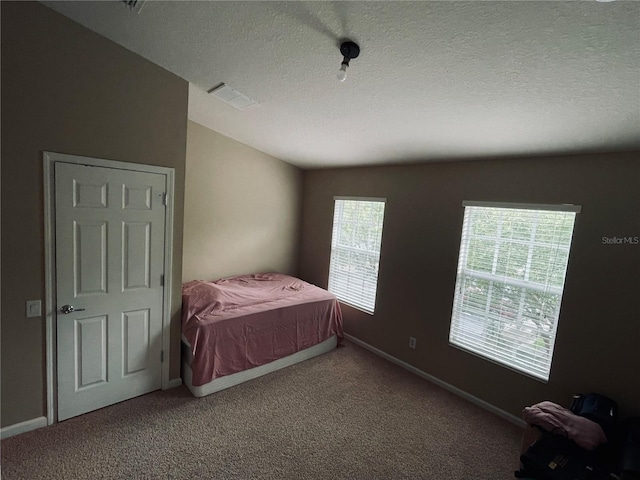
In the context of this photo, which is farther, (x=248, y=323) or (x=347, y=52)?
(x=248, y=323)

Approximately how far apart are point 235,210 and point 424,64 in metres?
3.08

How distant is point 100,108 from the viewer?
7.39 ft

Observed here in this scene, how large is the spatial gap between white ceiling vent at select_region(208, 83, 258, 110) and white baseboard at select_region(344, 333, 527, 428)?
10.4 feet

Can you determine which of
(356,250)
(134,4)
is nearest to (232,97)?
(134,4)

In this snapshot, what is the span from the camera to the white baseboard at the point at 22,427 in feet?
6.87

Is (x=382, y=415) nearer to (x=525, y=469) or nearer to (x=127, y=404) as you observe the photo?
(x=525, y=469)

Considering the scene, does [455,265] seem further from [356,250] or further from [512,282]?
[356,250]

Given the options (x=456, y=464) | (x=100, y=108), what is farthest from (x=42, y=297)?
(x=456, y=464)

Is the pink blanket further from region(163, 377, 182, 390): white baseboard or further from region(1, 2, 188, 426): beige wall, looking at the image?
region(1, 2, 188, 426): beige wall

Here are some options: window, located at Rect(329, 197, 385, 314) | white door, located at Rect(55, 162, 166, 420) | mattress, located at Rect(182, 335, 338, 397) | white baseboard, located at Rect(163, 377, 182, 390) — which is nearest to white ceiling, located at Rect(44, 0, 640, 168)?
white door, located at Rect(55, 162, 166, 420)

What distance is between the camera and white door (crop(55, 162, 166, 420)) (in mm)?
2229

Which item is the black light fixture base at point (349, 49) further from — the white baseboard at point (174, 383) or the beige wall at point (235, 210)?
the white baseboard at point (174, 383)

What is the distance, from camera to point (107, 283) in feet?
7.91

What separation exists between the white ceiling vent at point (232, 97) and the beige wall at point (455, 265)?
175cm
